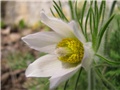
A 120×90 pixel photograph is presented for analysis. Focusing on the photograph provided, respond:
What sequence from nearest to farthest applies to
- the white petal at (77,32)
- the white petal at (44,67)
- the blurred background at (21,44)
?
1. the white petal at (77,32)
2. the white petal at (44,67)
3. the blurred background at (21,44)

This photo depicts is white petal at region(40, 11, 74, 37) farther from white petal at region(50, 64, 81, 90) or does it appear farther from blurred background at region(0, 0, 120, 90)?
blurred background at region(0, 0, 120, 90)

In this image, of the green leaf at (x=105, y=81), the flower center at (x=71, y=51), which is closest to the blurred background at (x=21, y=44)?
the green leaf at (x=105, y=81)

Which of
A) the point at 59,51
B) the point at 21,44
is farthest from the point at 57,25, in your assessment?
the point at 21,44

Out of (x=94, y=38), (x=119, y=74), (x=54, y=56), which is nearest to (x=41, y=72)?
(x=54, y=56)

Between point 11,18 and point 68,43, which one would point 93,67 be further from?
point 11,18

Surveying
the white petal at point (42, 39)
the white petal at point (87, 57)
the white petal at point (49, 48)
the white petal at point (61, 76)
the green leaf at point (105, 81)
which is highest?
the white petal at point (42, 39)

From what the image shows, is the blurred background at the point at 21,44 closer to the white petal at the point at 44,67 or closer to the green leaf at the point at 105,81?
the green leaf at the point at 105,81
